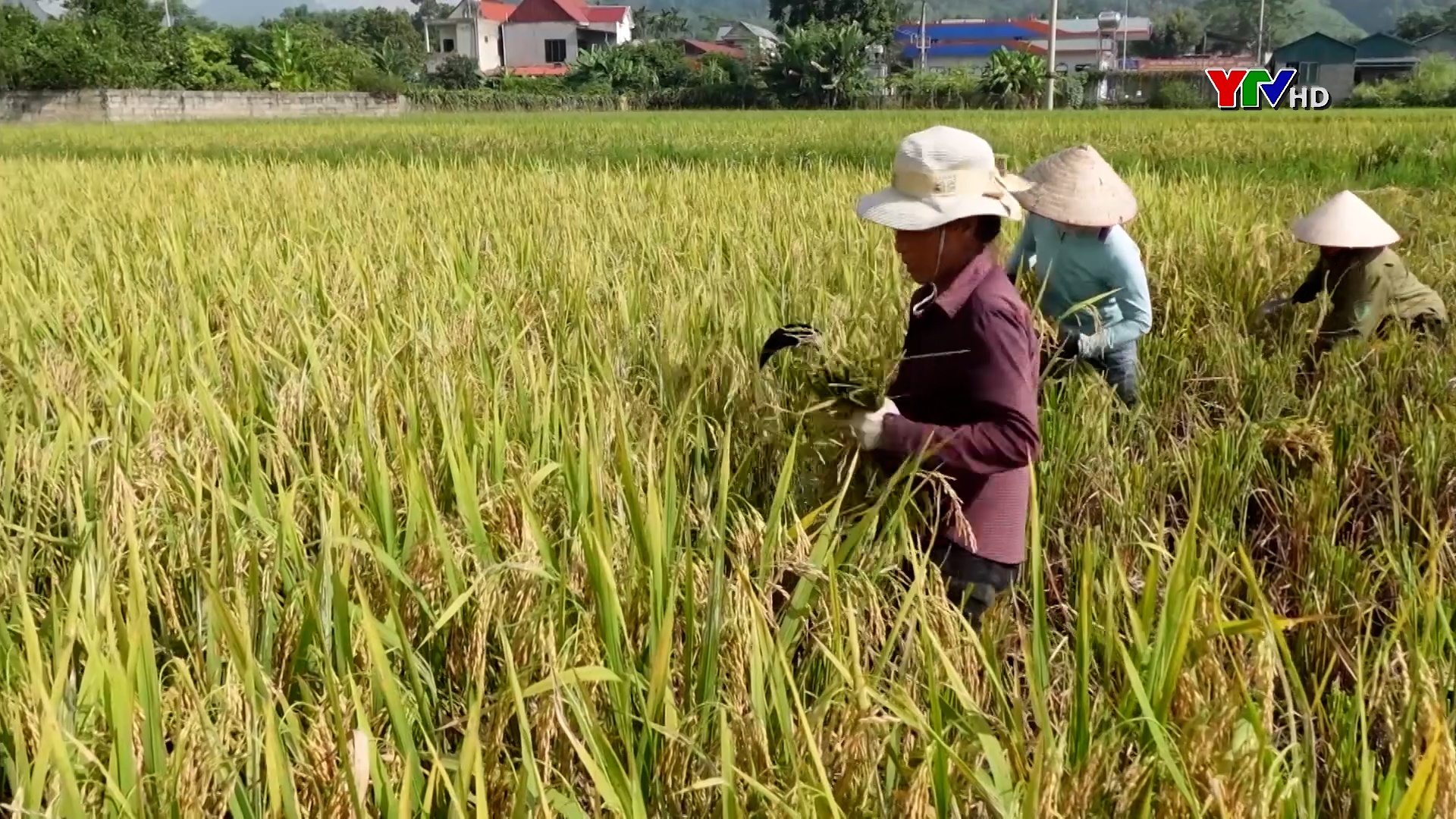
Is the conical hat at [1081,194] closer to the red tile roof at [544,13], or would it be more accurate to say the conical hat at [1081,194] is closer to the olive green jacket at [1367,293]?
the olive green jacket at [1367,293]

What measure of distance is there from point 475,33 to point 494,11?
206cm

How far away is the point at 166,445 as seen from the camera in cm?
146

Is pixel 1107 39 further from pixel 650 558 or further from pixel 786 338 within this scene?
pixel 650 558

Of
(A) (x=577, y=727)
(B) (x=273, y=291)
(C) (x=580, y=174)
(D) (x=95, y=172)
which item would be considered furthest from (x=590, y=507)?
(D) (x=95, y=172)

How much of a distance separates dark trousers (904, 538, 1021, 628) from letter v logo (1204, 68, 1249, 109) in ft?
102

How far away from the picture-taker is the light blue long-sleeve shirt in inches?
88.9

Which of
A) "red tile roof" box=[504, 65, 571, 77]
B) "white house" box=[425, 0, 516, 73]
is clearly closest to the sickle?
"red tile roof" box=[504, 65, 571, 77]

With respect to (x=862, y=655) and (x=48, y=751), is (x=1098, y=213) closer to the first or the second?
(x=862, y=655)

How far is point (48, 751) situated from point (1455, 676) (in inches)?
51.3

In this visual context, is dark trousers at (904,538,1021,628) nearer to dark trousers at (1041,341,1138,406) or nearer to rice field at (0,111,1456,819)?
rice field at (0,111,1456,819)

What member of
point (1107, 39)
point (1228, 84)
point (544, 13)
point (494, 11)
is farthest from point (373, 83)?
point (1107, 39)

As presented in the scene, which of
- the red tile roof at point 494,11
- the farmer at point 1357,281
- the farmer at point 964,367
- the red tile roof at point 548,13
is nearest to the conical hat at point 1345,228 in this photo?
the farmer at point 1357,281

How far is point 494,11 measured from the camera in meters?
52.8

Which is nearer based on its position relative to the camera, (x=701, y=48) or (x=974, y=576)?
(x=974, y=576)
